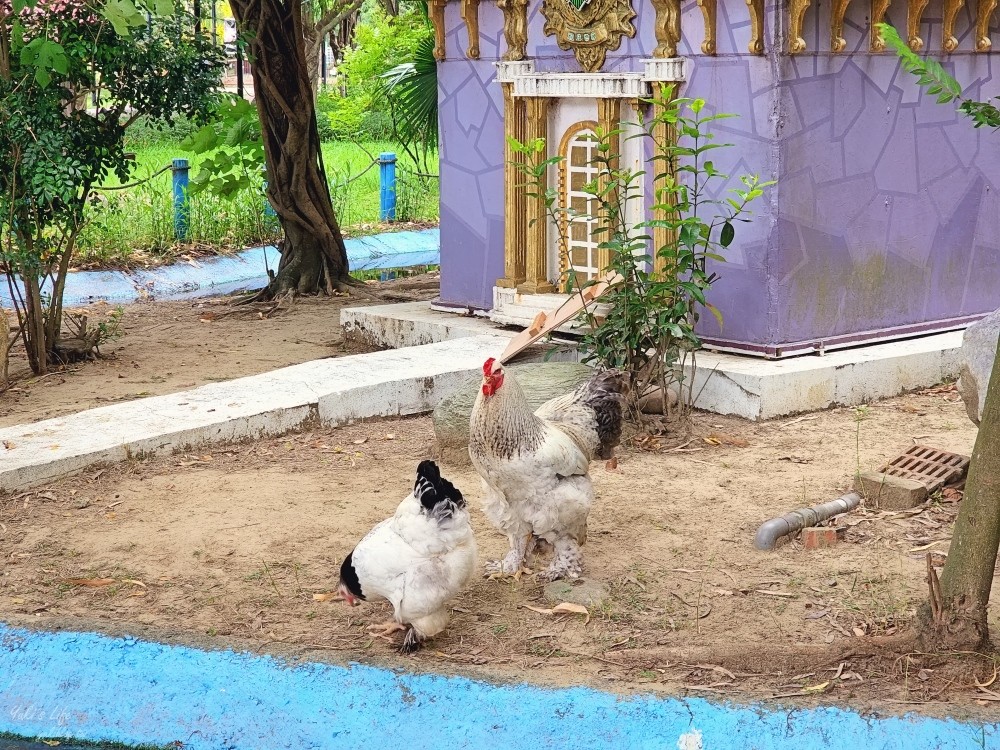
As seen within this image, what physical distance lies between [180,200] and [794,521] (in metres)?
10.8

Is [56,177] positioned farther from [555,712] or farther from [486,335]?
[555,712]

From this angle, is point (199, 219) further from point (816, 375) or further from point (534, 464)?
point (534, 464)

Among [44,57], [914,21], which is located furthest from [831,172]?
[44,57]

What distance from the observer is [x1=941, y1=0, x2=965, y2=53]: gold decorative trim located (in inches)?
340

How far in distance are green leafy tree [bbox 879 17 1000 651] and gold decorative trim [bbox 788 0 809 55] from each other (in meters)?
3.41

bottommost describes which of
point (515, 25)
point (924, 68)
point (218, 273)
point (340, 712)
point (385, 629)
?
point (340, 712)

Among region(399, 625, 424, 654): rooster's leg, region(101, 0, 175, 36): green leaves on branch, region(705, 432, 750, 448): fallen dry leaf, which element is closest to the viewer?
region(399, 625, 424, 654): rooster's leg

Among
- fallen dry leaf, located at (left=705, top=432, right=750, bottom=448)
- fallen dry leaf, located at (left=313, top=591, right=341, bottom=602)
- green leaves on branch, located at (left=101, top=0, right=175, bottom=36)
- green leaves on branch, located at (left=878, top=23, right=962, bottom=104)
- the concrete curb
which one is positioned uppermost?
green leaves on branch, located at (left=101, top=0, right=175, bottom=36)

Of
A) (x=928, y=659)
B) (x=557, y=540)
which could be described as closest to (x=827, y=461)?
(x=557, y=540)

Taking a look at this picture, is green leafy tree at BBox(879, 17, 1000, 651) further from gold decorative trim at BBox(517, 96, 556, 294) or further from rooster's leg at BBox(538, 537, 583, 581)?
gold decorative trim at BBox(517, 96, 556, 294)

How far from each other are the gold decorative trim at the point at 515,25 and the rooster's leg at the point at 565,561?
4699 mm

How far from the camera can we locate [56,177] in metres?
8.40

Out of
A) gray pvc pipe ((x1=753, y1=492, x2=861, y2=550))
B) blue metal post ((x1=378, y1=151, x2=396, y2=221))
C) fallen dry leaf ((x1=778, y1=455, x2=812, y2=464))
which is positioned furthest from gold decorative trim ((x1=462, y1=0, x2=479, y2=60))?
blue metal post ((x1=378, y1=151, x2=396, y2=221))

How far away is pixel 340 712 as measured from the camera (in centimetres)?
456
